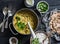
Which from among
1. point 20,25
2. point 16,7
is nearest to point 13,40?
point 20,25

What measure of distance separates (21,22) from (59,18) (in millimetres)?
270

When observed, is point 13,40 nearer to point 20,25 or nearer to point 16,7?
point 20,25

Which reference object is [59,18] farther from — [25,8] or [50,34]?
[25,8]

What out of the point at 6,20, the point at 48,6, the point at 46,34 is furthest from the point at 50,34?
the point at 6,20

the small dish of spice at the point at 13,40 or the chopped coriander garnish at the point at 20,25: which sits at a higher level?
the chopped coriander garnish at the point at 20,25

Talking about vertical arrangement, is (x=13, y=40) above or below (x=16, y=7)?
below

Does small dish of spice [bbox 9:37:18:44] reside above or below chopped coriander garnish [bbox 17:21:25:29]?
below

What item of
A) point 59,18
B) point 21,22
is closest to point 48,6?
point 59,18

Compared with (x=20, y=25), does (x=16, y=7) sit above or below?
above

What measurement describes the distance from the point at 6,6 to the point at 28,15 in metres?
0.16

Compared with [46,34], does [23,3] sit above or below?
above

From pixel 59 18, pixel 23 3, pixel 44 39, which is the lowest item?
pixel 44 39

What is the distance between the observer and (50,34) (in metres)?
1.82

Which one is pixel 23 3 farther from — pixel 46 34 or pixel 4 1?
pixel 46 34
